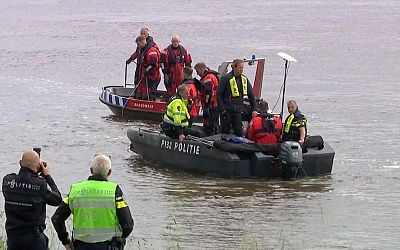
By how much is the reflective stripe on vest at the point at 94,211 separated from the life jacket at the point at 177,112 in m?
6.53

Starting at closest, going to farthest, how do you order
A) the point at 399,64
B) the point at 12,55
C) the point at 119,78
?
1. the point at 119,78
2. the point at 399,64
3. the point at 12,55

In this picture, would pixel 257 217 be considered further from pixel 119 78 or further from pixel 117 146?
pixel 119 78

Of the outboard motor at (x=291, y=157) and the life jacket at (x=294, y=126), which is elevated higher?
the life jacket at (x=294, y=126)

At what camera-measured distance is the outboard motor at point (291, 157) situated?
12312 millimetres

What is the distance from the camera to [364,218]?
11.3 meters

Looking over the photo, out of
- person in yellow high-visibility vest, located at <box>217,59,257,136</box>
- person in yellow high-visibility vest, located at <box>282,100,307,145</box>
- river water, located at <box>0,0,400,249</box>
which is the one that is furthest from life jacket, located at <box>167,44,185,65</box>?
person in yellow high-visibility vest, located at <box>282,100,307,145</box>

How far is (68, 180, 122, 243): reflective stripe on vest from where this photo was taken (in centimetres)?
650

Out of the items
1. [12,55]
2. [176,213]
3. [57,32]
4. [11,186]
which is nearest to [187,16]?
[57,32]

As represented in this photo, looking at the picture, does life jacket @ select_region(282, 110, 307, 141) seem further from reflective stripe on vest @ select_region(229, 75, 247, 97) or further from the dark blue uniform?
the dark blue uniform

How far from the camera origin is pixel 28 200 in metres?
7.01

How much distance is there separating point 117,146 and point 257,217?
5484 mm

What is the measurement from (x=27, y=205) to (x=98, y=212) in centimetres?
75

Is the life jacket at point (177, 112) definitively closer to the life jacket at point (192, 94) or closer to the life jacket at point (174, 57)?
the life jacket at point (192, 94)

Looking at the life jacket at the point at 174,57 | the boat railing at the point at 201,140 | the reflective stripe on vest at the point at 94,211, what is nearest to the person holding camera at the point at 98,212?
the reflective stripe on vest at the point at 94,211
